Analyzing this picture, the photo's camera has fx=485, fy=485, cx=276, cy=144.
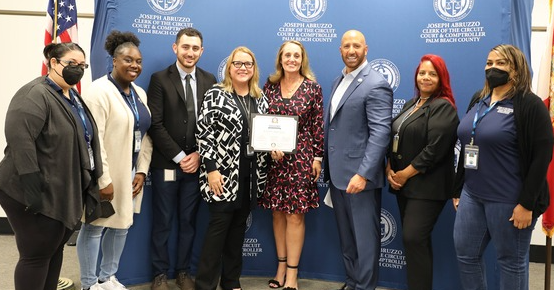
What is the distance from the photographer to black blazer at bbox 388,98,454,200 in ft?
9.43

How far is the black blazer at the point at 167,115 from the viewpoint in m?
3.36

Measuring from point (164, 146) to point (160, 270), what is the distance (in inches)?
37.2

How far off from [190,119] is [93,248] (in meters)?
1.07

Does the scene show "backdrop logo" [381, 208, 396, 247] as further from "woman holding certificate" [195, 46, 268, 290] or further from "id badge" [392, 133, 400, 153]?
"woman holding certificate" [195, 46, 268, 290]

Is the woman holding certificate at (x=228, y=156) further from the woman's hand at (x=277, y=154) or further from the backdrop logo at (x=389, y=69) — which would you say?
the backdrop logo at (x=389, y=69)

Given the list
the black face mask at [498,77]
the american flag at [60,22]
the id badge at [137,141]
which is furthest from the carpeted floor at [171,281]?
the black face mask at [498,77]

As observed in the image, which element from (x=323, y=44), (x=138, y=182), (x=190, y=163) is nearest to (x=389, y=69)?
(x=323, y=44)

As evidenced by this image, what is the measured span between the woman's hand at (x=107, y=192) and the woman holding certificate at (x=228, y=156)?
0.60 meters

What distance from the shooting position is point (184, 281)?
3570 mm

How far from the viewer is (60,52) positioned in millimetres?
2557

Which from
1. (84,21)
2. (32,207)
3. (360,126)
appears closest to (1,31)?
(84,21)

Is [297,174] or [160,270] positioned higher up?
[297,174]

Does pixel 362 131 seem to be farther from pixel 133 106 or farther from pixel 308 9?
pixel 133 106

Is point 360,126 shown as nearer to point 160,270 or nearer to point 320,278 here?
point 320,278
